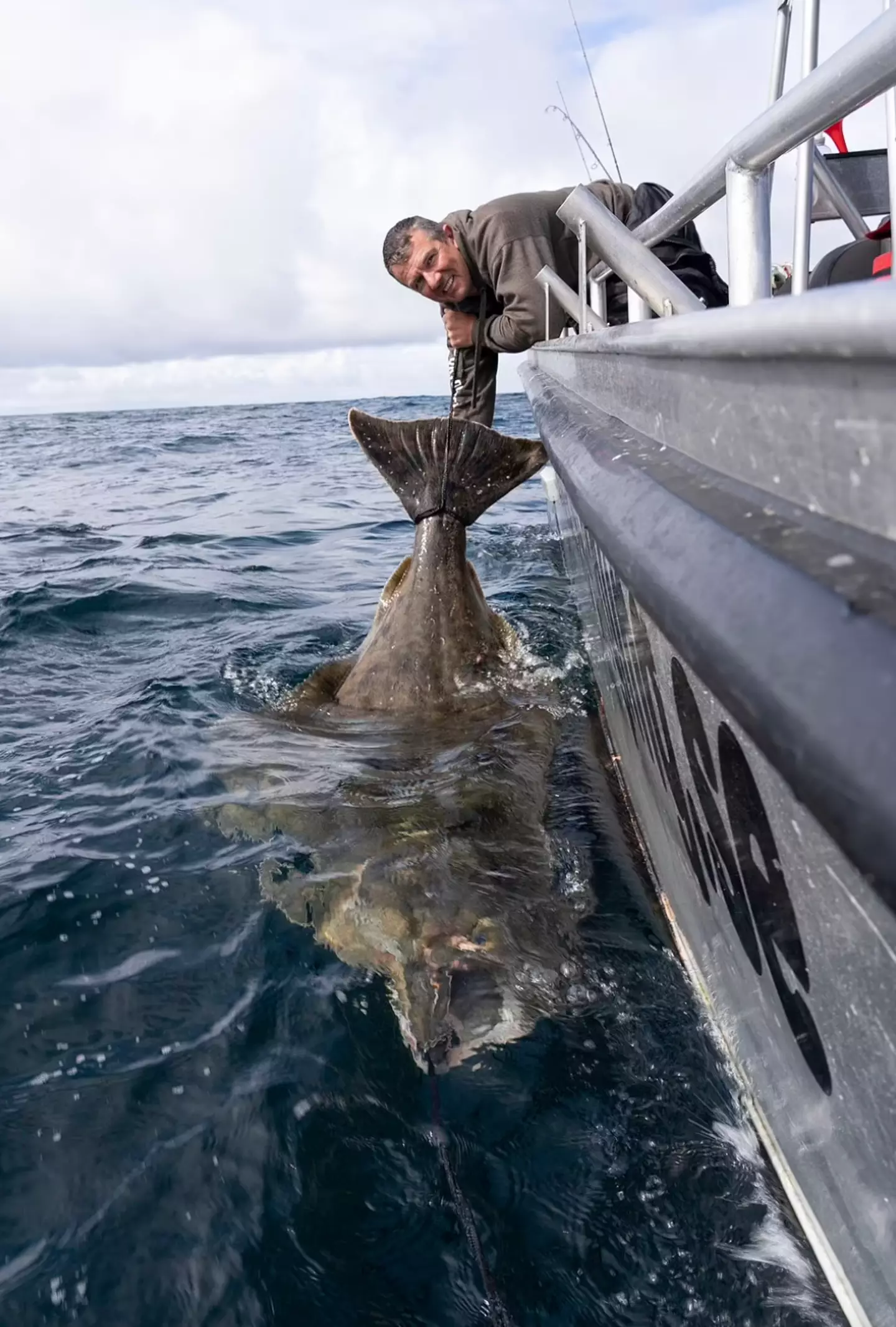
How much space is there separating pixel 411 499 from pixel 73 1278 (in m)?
3.70

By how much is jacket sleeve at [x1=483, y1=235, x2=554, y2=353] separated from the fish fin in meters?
0.86

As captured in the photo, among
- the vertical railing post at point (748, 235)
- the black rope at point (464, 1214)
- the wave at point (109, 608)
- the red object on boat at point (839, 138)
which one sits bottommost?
the black rope at point (464, 1214)

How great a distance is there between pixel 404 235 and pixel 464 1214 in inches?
190

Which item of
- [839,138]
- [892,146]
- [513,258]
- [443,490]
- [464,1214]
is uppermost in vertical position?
[839,138]

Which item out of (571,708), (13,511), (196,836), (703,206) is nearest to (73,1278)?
(196,836)

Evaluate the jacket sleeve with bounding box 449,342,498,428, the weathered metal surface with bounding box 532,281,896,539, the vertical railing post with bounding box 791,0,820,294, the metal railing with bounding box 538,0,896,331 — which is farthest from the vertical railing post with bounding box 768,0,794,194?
the jacket sleeve with bounding box 449,342,498,428

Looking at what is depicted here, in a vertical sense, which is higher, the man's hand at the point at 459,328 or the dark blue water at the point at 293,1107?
the man's hand at the point at 459,328

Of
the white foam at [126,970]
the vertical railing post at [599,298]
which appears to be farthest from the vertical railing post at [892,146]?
the white foam at [126,970]

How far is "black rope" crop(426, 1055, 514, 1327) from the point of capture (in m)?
1.82

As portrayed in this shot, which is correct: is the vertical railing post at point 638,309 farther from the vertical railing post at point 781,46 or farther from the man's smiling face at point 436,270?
the man's smiling face at point 436,270

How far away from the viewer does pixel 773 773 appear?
1.28 meters

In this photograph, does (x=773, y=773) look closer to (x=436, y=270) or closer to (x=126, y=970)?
(x=126, y=970)

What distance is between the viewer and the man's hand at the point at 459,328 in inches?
236

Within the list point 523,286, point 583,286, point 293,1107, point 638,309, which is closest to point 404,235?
point 523,286
